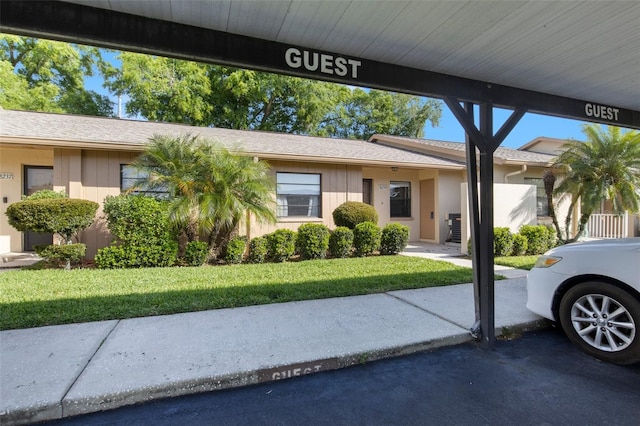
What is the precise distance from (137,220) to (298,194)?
466 centimetres

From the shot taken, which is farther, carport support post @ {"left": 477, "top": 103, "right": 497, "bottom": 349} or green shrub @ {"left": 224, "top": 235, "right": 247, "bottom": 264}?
green shrub @ {"left": 224, "top": 235, "right": 247, "bottom": 264}

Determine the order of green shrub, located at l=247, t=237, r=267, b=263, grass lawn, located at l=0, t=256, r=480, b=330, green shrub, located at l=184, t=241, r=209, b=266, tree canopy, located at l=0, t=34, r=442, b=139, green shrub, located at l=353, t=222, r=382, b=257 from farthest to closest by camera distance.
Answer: tree canopy, located at l=0, t=34, r=442, b=139 → green shrub, located at l=353, t=222, r=382, b=257 → green shrub, located at l=247, t=237, r=267, b=263 → green shrub, located at l=184, t=241, r=209, b=266 → grass lawn, located at l=0, t=256, r=480, b=330

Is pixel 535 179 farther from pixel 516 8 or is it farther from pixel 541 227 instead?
pixel 516 8

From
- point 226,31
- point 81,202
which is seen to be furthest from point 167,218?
point 226,31

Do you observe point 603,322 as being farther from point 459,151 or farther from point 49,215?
point 459,151

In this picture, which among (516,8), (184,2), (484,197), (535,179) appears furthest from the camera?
(535,179)

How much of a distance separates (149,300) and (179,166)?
3.82m

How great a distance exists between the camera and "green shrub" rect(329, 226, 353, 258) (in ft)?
29.7

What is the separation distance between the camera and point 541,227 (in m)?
10.1

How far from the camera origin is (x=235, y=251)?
8203 mm

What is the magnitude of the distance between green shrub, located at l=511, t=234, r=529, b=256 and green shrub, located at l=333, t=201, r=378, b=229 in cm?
400

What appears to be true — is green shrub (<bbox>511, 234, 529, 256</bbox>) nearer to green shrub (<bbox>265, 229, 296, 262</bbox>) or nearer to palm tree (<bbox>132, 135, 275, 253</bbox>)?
green shrub (<bbox>265, 229, 296, 262</bbox>)

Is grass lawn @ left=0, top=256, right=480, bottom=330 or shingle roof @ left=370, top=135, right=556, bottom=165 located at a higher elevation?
shingle roof @ left=370, top=135, right=556, bottom=165

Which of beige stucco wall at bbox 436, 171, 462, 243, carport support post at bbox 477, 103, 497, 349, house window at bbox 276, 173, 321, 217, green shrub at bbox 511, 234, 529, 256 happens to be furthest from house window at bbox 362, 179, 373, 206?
carport support post at bbox 477, 103, 497, 349
